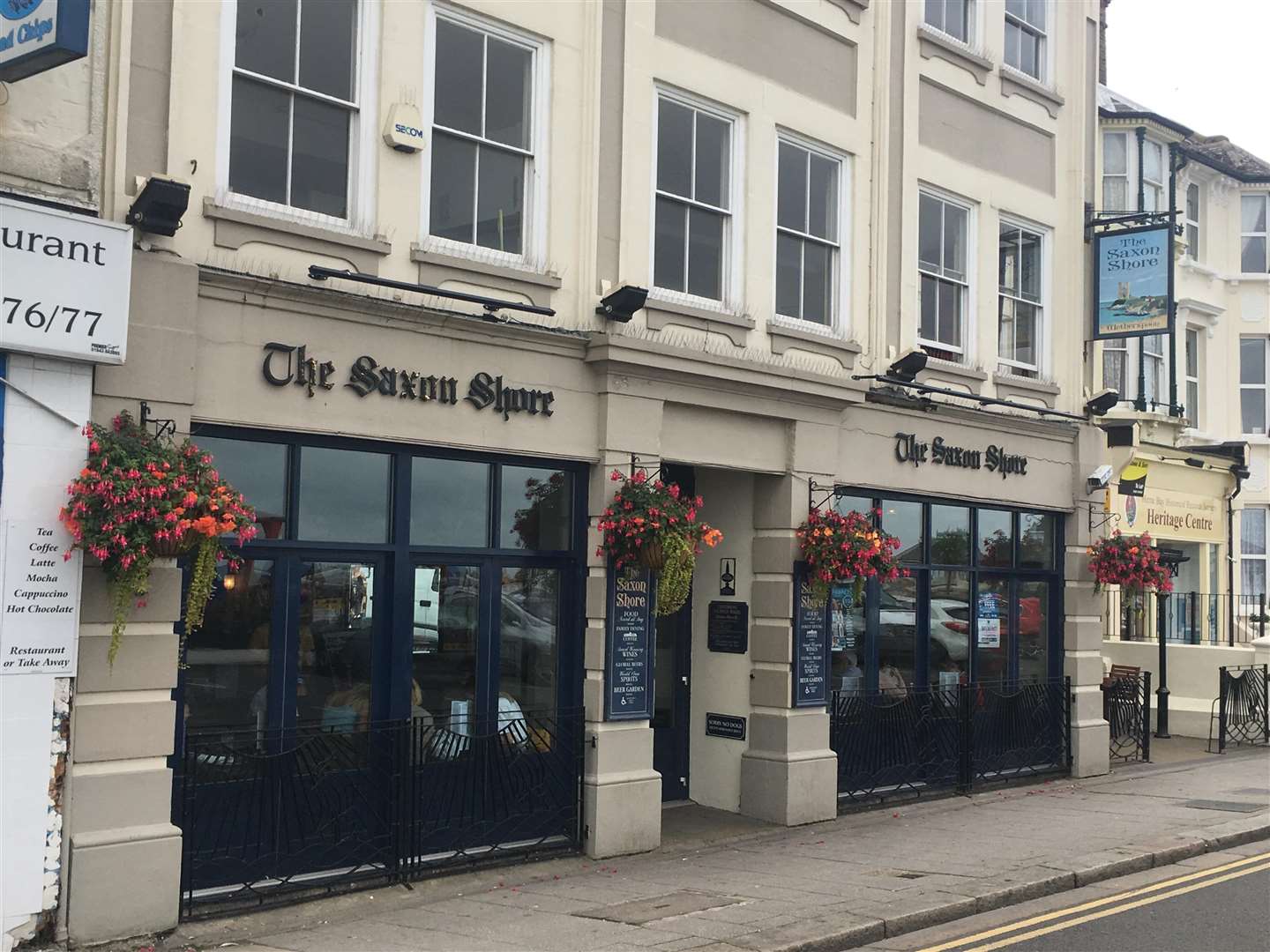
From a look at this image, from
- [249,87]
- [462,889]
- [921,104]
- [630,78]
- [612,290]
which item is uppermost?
[921,104]

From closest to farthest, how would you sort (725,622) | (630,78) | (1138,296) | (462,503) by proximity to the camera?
1. (462,503)
2. (630,78)
3. (725,622)
4. (1138,296)

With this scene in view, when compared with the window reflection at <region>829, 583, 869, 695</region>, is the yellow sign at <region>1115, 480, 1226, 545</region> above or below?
above

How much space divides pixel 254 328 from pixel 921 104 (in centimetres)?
890

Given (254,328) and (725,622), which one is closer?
(254,328)

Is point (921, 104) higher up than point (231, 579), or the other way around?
point (921, 104)

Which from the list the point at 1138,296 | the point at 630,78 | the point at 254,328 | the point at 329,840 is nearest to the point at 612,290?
the point at 630,78

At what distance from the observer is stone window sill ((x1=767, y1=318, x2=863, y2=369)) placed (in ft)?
44.0

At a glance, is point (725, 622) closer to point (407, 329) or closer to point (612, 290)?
point (612, 290)

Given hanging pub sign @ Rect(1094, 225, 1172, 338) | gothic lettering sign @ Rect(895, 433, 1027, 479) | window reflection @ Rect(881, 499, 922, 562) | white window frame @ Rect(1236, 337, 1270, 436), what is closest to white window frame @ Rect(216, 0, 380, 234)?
gothic lettering sign @ Rect(895, 433, 1027, 479)

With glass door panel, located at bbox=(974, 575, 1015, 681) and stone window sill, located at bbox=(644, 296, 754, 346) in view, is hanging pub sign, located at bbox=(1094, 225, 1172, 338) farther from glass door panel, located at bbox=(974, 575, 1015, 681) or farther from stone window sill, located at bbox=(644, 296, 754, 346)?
stone window sill, located at bbox=(644, 296, 754, 346)

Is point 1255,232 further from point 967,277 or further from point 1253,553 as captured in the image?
point 967,277

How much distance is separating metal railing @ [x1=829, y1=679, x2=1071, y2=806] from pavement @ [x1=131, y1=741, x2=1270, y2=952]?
0.37m

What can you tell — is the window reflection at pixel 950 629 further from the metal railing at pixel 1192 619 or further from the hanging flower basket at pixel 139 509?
the hanging flower basket at pixel 139 509

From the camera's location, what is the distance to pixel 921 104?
50.5ft
